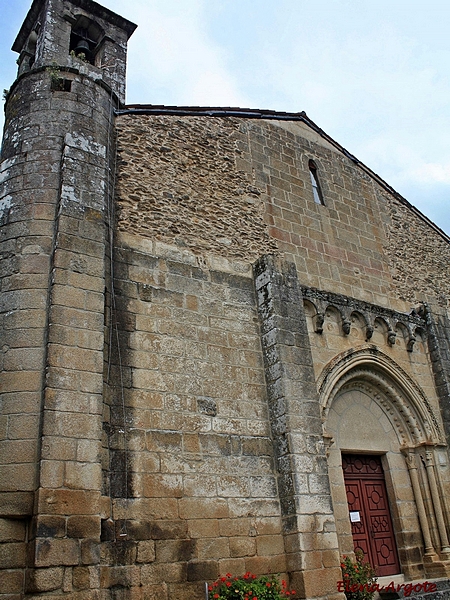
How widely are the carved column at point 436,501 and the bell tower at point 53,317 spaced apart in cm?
529

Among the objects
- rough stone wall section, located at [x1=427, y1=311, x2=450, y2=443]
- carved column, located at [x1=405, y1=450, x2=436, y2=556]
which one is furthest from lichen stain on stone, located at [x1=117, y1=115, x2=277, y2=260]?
carved column, located at [x1=405, y1=450, x2=436, y2=556]

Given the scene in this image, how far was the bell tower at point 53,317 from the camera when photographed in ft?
15.9

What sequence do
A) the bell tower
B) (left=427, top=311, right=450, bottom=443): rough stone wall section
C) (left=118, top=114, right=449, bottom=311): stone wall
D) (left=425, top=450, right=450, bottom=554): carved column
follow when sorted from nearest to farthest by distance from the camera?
1. the bell tower
2. (left=118, top=114, right=449, bottom=311): stone wall
3. (left=425, top=450, right=450, bottom=554): carved column
4. (left=427, top=311, right=450, bottom=443): rough stone wall section

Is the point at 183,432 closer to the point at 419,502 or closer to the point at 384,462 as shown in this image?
the point at 384,462

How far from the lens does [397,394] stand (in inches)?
351

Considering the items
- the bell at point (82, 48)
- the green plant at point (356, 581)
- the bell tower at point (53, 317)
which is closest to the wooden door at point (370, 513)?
the green plant at point (356, 581)

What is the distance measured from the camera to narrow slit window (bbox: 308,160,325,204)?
999 centimetres

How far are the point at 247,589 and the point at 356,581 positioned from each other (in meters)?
1.67

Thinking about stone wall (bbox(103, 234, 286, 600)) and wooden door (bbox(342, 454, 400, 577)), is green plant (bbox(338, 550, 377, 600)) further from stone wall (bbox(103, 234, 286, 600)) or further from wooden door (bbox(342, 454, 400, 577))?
stone wall (bbox(103, 234, 286, 600))

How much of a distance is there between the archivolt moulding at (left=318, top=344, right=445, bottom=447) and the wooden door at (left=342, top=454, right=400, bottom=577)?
2.79 feet

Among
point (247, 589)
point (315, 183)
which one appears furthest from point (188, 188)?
point (247, 589)

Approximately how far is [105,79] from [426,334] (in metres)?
6.67

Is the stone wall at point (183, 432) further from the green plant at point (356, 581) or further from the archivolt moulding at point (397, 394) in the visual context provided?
the archivolt moulding at point (397, 394)

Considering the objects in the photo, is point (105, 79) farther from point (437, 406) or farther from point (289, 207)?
point (437, 406)
